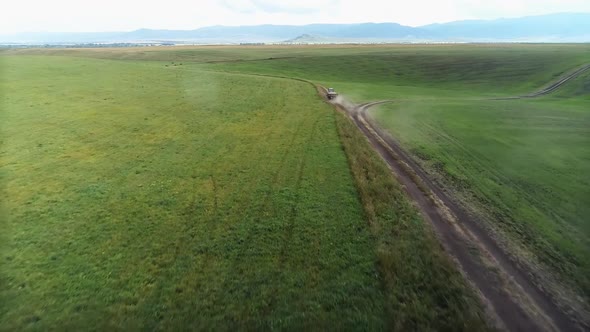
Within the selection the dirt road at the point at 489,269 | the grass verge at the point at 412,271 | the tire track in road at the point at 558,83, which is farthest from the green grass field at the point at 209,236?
the tire track in road at the point at 558,83

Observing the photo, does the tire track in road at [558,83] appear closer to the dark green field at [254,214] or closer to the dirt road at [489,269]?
the dark green field at [254,214]

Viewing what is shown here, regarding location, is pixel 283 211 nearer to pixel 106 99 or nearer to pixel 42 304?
pixel 42 304

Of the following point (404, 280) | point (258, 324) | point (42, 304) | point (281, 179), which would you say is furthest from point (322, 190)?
point (42, 304)

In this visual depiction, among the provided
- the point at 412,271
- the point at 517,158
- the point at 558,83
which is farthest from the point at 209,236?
the point at 558,83

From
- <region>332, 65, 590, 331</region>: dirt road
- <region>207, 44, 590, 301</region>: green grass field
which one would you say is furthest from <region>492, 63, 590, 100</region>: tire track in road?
<region>332, 65, 590, 331</region>: dirt road

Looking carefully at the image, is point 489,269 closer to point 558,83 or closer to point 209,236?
point 209,236

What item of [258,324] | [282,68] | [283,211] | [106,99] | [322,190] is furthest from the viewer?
[282,68]
